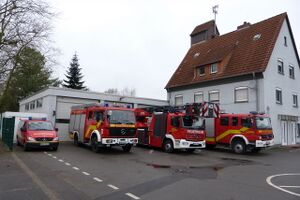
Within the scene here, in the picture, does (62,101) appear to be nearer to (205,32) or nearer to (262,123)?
(262,123)

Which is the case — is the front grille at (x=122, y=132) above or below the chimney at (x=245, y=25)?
below

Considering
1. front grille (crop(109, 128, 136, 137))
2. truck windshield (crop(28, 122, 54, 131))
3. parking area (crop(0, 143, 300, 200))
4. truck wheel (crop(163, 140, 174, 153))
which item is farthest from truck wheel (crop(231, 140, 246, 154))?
truck windshield (crop(28, 122, 54, 131))

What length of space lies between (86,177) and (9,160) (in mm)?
5716

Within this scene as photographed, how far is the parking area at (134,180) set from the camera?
8.15 metres

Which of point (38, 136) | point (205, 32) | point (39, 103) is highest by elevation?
point (205, 32)

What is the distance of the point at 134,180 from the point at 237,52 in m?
22.2

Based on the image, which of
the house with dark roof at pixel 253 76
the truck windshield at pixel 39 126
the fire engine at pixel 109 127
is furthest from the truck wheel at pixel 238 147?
the truck windshield at pixel 39 126

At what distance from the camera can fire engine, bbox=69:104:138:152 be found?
16.8 m

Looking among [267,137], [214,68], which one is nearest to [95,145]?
[267,137]

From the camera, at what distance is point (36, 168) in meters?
11.9

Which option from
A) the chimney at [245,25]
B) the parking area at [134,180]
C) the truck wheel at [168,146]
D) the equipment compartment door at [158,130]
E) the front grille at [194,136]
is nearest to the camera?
the parking area at [134,180]

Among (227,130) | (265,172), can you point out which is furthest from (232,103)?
(265,172)

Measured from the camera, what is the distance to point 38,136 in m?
17.4

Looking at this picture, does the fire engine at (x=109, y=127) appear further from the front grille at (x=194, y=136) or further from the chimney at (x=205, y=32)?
the chimney at (x=205, y=32)
